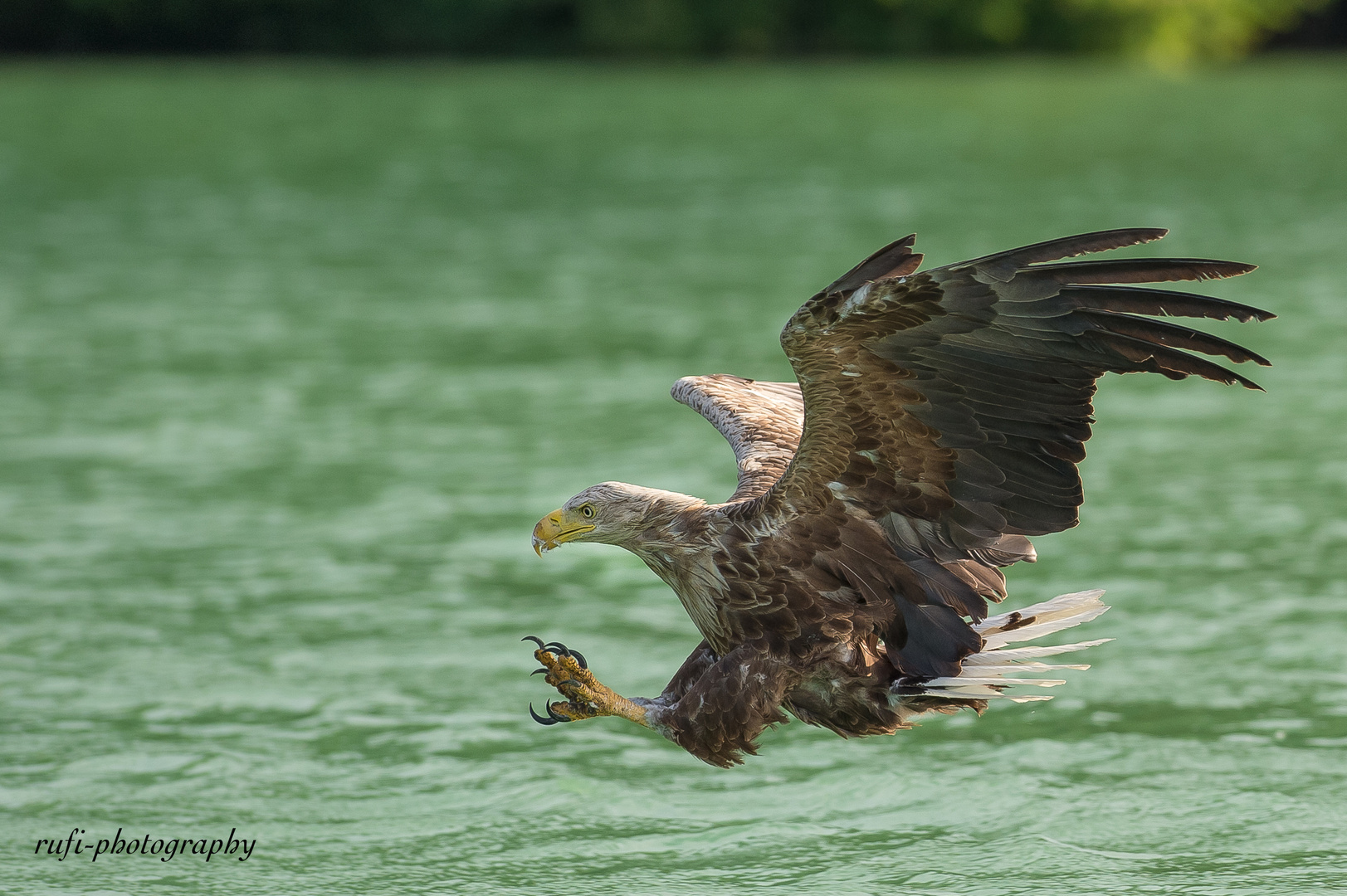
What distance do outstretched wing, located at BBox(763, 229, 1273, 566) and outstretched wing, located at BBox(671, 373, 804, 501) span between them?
0.59 metres

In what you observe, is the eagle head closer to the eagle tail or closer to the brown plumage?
the brown plumage

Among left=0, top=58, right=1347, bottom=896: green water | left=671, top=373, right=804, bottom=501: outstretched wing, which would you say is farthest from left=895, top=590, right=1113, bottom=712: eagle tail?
left=0, top=58, right=1347, bottom=896: green water

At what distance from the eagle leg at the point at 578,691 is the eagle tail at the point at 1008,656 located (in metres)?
0.87

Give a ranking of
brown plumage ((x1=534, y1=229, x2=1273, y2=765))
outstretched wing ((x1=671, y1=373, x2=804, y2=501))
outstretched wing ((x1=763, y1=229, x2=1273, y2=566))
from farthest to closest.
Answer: outstretched wing ((x1=671, y1=373, x2=804, y2=501)), brown plumage ((x1=534, y1=229, x2=1273, y2=765)), outstretched wing ((x1=763, y1=229, x2=1273, y2=566))

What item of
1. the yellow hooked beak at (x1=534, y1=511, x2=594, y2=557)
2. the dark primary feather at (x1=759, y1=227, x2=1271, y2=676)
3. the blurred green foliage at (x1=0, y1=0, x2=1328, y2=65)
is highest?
the blurred green foliage at (x1=0, y1=0, x2=1328, y2=65)

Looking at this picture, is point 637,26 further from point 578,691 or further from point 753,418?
point 578,691

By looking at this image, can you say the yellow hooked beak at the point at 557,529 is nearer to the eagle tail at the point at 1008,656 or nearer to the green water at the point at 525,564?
the eagle tail at the point at 1008,656

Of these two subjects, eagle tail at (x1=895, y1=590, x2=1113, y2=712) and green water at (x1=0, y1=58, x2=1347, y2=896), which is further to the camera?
green water at (x1=0, y1=58, x2=1347, y2=896)

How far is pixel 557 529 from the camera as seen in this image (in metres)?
5.74

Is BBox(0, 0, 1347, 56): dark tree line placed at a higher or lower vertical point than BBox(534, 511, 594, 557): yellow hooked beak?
higher

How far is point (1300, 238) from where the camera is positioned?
22375mm

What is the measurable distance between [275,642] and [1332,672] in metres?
5.04

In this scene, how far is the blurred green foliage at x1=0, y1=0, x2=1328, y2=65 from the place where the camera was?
53.2 meters

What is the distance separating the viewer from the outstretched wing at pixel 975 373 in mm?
5012
